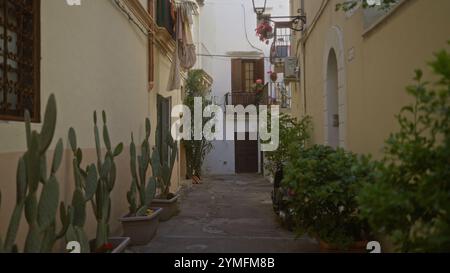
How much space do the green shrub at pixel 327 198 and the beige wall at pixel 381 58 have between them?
1.49 ft

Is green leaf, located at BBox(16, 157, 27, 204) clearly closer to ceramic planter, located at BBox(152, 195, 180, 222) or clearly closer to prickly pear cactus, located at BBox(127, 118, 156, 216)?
prickly pear cactus, located at BBox(127, 118, 156, 216)

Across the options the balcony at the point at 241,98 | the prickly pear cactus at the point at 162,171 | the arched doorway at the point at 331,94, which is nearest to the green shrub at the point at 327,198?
the arched doorway at the point at 331,94

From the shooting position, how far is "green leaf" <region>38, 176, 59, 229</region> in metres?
3.24

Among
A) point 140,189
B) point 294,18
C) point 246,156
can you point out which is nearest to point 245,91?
point 246,156

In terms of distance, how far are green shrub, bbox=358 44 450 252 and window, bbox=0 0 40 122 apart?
2.74 meters

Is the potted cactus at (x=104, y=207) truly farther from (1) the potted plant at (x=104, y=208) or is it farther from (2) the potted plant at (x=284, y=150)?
(2) the potted plant at (x=284, y=150)

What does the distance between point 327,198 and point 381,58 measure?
1.53 m

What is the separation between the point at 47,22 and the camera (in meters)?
4.24

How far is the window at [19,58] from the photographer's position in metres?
3.59

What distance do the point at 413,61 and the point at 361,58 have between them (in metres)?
1.60

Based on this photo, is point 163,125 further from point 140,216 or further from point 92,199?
point 92,199

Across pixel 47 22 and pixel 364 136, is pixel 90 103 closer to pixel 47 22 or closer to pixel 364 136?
pixel 47 22

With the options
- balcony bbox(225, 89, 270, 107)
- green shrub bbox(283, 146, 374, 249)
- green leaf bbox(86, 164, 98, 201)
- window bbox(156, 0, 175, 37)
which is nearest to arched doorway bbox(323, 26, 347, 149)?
green shrub bbox(283, 146, 374, 249)

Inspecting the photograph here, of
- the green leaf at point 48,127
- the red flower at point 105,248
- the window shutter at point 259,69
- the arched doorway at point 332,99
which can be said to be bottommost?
the red flower at point 105,248
